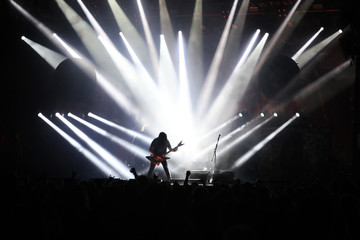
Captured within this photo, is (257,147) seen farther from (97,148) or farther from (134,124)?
(97,148)

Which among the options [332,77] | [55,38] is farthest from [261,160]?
[55,38]

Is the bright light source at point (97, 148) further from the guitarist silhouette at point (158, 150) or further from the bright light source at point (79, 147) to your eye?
the guitarist silhouette at point (158, 150)

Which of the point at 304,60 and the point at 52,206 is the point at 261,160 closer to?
the point at 304,60

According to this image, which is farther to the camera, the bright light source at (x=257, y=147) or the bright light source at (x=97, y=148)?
the bright light source at (x=97, y=148)

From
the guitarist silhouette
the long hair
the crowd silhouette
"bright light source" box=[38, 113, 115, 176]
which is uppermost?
"bright light source" box=[38, 113, 115, 176]

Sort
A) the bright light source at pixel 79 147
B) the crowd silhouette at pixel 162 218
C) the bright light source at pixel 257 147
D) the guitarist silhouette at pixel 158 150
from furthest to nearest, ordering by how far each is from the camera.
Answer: the bright light source at pixel 79 147 → the bright light source at pixel 257 147 → the guitarist silhouette at pixel 158 150 → the crowd silhouette at pixel 162 218

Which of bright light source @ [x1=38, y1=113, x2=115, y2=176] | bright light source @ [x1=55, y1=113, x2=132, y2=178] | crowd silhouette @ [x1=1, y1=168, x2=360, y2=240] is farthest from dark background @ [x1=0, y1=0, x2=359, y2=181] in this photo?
crowd silhouette @ [x1=1, y1=168, x2=360, y2=240]

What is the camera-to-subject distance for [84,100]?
1719 centimetres

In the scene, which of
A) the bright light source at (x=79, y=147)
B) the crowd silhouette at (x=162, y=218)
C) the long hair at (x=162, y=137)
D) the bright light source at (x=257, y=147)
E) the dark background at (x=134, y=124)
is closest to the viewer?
the crowd silhouette at (x=162, y=218)

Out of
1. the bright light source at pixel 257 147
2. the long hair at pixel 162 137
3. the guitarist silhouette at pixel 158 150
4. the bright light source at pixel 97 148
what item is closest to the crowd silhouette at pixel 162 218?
the guitarist silhouette at pixel 158 150

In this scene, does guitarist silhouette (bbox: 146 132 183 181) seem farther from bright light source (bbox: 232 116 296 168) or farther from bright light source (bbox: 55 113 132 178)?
bright light source (bbox: 232 116 296 168)

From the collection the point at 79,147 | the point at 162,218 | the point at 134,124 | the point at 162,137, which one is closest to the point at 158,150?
the point at 162,137

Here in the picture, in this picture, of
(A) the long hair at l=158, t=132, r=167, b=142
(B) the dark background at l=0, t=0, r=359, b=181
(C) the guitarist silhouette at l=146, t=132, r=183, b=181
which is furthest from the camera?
(B) the dark background at l=0, t=0, r=359, b=181

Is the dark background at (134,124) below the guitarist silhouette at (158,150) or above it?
above
